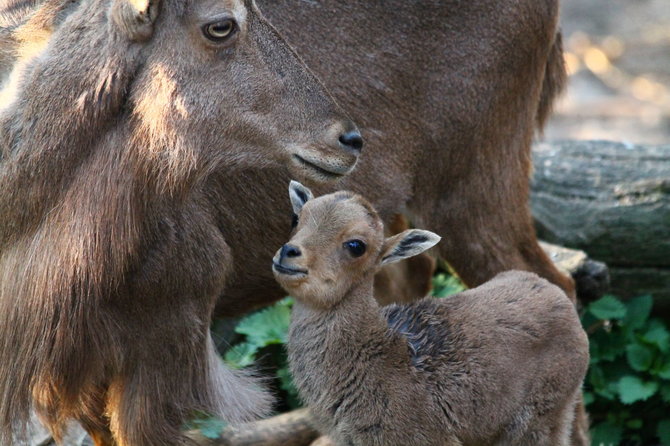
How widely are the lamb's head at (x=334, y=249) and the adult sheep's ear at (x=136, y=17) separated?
975 millimetres

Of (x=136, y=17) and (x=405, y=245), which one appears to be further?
(x=405, y=245)

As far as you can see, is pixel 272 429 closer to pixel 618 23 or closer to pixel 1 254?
pixel 1 254

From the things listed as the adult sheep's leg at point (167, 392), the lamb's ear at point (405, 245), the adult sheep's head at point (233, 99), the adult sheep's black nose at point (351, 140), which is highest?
the adult sheep's head at point (233, 99)

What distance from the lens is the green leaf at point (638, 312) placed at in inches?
265

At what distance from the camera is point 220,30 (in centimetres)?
419

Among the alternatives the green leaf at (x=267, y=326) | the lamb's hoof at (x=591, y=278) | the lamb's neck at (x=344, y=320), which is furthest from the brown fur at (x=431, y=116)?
the lamb's neck at (x=344, y=320)

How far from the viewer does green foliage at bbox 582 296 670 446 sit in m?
6.49

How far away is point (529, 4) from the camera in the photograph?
18.5ft

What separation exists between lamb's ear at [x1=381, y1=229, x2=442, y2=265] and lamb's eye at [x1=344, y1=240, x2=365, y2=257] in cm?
16

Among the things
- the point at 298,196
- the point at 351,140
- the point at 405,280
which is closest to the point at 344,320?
the point at 298,196

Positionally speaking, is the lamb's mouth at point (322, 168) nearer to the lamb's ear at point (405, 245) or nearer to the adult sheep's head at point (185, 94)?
the adult sheep's head at point (185, 94)

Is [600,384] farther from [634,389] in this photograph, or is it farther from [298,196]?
[298,196]

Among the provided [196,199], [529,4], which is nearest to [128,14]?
[196,199]

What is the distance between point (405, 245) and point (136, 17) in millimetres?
1450
